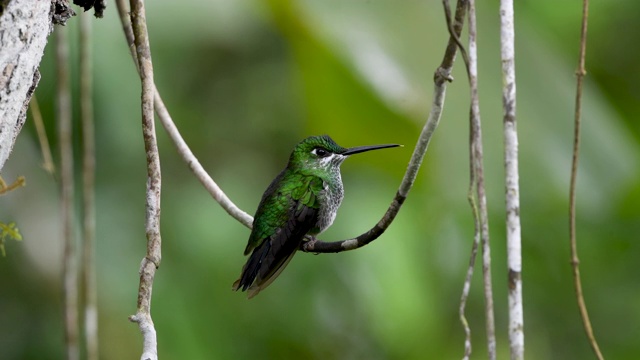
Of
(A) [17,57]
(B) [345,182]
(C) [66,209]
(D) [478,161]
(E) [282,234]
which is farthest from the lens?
(B) [345,182]

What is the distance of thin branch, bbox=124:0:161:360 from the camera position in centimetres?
162

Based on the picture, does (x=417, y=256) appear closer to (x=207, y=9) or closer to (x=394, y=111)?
(x=394, y=111)

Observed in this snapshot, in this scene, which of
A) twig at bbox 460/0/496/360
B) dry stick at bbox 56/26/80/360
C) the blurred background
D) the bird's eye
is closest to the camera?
twig at bbox 460/0/496/360

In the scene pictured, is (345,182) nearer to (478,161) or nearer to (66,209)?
(66,209)

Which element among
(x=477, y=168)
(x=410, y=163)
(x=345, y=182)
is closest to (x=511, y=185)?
(x=477, y=168)

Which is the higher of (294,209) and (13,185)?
(294,209)

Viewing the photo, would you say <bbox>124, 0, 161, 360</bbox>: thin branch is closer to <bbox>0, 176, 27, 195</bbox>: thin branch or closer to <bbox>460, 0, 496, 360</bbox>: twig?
<bbox>0, 176, 27, 195</bbox>: thin branch

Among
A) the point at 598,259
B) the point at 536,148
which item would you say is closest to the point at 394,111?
the point at 536,148

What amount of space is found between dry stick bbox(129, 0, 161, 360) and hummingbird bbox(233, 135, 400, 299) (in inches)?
25.9

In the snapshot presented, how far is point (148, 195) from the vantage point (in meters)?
1.91

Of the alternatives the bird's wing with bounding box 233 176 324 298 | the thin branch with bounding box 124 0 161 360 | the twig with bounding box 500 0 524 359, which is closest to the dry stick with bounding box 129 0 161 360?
the thin branch with bounding box 124 0 161 360

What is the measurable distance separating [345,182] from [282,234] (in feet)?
7.88

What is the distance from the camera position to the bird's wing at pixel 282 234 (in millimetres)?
2615

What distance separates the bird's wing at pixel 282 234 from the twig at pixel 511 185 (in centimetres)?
68
